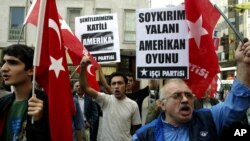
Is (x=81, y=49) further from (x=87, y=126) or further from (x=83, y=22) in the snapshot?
(x=83, y=22)

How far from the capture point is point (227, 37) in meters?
54.8

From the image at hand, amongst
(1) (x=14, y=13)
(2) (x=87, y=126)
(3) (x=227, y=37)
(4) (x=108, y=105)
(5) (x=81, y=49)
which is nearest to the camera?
(4) (x=108, y=105)

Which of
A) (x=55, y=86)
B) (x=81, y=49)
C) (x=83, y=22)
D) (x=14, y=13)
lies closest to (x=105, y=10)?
(x=14, y=13)

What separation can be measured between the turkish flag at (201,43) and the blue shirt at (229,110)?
197 cm

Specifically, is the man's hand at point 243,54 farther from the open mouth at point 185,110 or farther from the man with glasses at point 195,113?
the open mouth at point 185,110

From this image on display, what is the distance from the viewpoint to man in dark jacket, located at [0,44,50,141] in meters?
3.50

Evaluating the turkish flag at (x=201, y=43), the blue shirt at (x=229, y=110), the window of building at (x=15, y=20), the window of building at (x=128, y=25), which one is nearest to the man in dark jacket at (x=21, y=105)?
the blue shirt at (x=229, y=110)

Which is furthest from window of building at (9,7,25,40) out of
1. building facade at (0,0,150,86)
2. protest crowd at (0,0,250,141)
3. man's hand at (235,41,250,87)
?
man's hand at (235,41,250,87)

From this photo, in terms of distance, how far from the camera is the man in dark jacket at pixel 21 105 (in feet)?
11.5

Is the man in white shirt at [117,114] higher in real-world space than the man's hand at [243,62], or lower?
lower

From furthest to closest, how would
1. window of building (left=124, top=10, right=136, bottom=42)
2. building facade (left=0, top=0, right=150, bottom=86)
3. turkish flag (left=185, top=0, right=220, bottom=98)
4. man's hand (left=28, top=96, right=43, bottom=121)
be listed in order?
window of building (left=124, top=10, right=136, bottom=42) → building facade (left=0, top=0, right=150, bottom=86) → turkish flag (left=185, top=0, right=220, bottom=98) → man's hand (left=28, top=96, right=43, bottom=121)

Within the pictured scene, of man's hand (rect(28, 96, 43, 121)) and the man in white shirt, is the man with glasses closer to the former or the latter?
man's hand (rect(28, 96, 43, 121))

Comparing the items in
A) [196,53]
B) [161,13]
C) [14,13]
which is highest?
[14,13]

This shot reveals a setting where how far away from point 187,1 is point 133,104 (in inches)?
62.4
